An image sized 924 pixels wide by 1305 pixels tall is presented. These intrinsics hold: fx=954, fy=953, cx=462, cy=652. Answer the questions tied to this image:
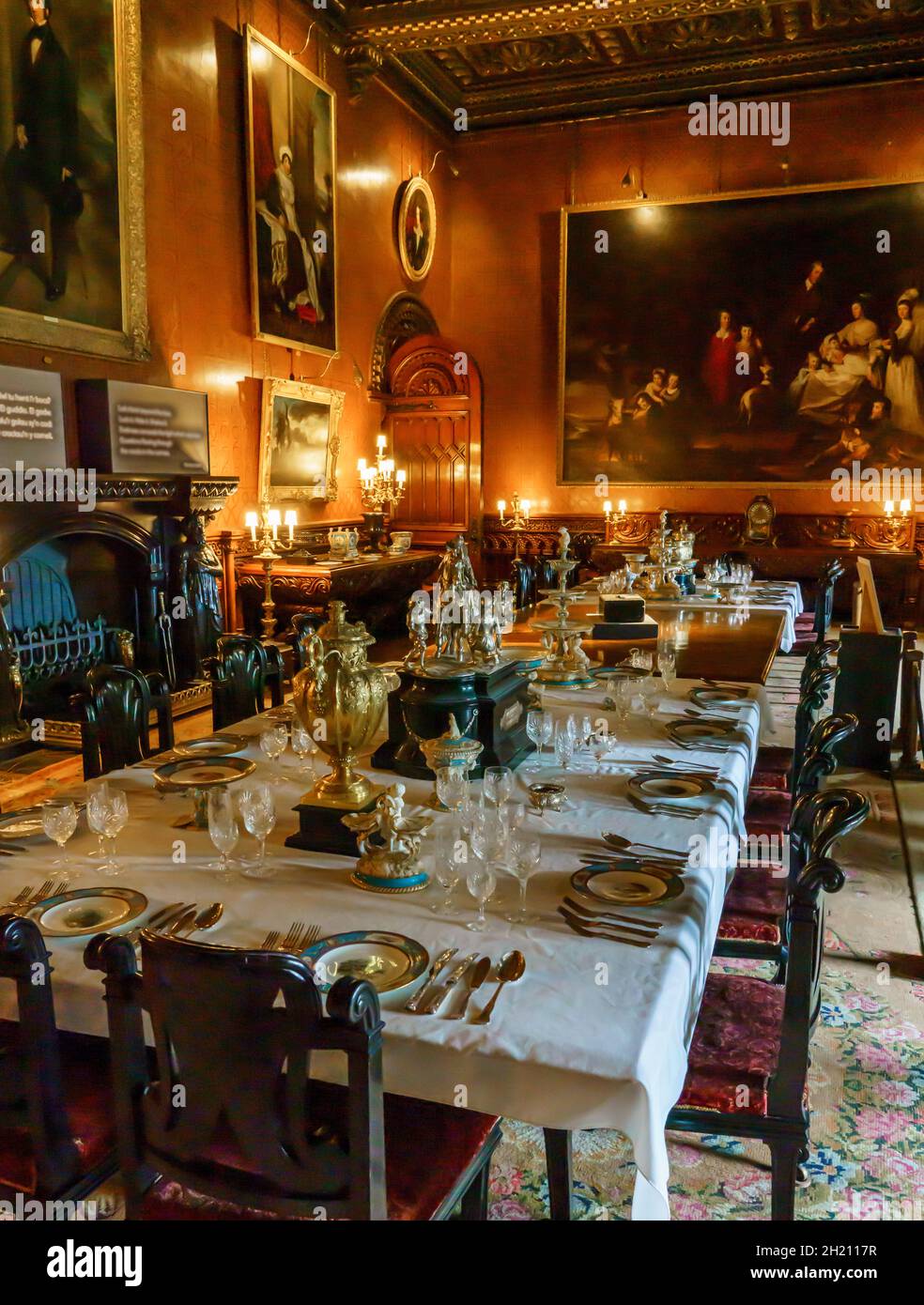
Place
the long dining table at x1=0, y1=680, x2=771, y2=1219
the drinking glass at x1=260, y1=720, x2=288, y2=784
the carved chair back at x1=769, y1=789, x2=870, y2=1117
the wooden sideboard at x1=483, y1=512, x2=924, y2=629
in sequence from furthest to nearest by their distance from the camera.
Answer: the wooden sideboard at x1=483, y1=512, x2=924, y2=629 < the drinking glass at x1=260, y1=720, x2=288, y2=784 < the carved chair back at x1=769, y1=789, x2=870, y2=1117 < the long dining table at x1=0, y1=680, x2=771, y2=1219

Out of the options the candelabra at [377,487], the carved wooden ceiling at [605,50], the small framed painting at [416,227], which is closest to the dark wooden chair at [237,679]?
the candelabra at [377,487]

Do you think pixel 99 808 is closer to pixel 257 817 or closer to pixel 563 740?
pixel 257 817

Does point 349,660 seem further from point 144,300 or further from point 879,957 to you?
point 144,300

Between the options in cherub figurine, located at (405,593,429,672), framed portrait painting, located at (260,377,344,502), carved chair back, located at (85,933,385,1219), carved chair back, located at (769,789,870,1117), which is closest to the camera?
carved chair back, located at (85,933,385,1219)

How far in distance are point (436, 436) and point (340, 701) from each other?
8.68 metres

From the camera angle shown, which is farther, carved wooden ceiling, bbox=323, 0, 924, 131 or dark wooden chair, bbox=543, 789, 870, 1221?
carved wooden ceiling, bbox=323, 0, 924, 131

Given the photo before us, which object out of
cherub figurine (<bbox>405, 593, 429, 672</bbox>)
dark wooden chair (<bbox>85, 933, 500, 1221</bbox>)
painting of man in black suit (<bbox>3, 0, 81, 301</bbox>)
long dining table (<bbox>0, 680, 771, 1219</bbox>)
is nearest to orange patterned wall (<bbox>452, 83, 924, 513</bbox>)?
painting of man in black suit (<bbox>3, 0, 81, 301</bbox>)

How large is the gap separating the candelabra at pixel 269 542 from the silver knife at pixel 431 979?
5.40 meters

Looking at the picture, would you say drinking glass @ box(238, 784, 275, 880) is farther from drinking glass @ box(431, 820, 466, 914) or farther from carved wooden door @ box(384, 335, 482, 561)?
carved wooden door @ box(384, 335, 482, 561)

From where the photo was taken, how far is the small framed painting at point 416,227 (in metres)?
10.2

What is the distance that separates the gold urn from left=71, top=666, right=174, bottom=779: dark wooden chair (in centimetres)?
100

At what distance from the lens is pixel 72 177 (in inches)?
217

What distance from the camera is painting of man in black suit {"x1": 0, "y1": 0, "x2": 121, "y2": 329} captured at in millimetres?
5137

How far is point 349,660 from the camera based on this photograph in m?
2.22
